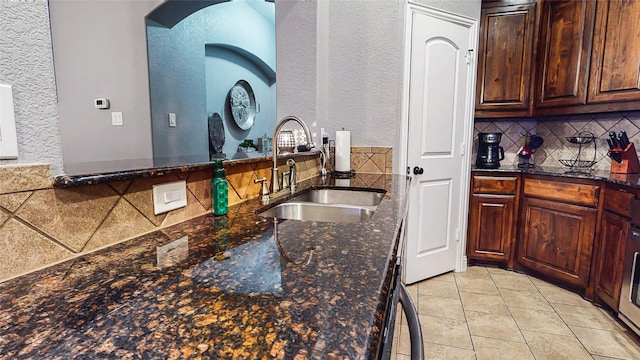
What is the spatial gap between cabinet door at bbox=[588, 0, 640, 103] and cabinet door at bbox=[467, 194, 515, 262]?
3.33 feet

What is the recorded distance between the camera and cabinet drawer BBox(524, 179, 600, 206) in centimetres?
229

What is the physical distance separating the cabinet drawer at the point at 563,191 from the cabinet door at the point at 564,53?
0.66 metres

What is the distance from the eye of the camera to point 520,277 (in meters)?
2.72

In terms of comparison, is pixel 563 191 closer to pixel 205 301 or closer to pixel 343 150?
pixel 343 150

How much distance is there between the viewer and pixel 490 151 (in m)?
2.94

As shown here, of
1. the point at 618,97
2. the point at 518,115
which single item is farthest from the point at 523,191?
the point at 618,97

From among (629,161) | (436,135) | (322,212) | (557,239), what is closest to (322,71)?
(436,135)

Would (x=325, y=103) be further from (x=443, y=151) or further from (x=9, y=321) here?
(x=9, y=321)

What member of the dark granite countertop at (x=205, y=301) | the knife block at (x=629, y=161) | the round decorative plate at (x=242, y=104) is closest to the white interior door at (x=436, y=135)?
the knife block at (x=629, y=161)

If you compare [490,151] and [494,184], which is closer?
[494,184]

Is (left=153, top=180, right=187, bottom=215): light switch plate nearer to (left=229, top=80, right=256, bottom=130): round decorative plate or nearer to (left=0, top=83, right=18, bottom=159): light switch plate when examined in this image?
(left=0, top=83, right=18, bottom=159): light switch plate

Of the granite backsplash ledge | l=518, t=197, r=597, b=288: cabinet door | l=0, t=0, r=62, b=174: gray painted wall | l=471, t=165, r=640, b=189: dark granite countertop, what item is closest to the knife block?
l=471, t=165, r=640, b=189: dark granite countertop

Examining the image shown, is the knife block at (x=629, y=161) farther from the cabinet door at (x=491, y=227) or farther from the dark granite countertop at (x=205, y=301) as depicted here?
the dark granite countertop at (x=205, y=301)

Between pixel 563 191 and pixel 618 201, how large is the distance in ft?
1.28
